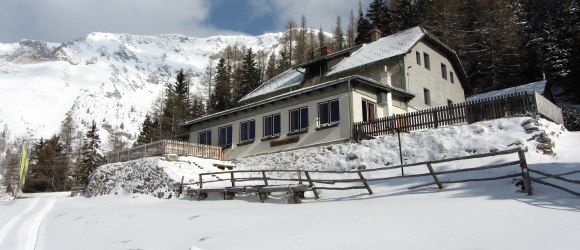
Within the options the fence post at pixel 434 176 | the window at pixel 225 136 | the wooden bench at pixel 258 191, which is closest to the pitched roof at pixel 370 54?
the window at pixel 225 136

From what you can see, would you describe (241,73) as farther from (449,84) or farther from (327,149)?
(327,149)

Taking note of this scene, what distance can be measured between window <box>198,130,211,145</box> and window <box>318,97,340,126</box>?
988 cm

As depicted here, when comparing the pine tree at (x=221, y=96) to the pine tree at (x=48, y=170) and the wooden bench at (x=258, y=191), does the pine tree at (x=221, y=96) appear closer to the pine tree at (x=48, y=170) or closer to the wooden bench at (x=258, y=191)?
the pine tree at (x=48, y=170)

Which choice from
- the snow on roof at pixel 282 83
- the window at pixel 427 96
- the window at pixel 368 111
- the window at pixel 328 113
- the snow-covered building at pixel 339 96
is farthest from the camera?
the snow on roof at pixel 282 83

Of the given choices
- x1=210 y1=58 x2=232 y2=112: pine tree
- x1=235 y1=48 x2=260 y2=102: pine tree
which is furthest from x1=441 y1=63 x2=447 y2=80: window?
x1=210 y1=58 x2=232 y2=112: pine tree

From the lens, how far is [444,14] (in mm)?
48906

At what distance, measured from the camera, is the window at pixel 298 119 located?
25812mm

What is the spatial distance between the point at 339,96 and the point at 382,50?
9528mm

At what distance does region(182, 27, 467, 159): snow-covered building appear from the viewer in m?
24.5

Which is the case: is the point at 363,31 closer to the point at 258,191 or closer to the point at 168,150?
the point at 168,150

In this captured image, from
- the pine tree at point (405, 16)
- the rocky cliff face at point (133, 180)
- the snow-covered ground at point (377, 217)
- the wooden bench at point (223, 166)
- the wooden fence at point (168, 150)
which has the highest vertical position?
the pine tree at point (405, 16)

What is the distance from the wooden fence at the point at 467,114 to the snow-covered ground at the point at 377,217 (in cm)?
71

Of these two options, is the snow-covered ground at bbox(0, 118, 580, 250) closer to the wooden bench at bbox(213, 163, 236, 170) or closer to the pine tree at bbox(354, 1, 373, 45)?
the wooden bench at bbox(213, 163, 236, 170)

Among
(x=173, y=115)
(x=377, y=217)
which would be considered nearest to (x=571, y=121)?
(x=377, y=217)
